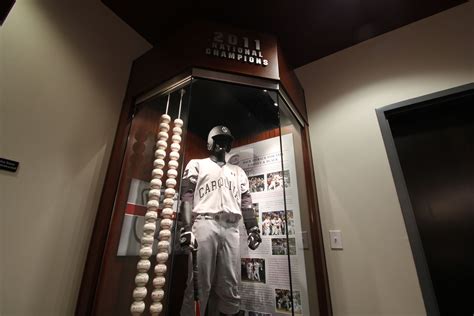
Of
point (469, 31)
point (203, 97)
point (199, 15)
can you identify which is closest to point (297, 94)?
point (203, 97)

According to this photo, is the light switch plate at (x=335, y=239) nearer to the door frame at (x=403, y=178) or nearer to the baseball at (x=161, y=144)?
the door frame at (x=403, y=178)

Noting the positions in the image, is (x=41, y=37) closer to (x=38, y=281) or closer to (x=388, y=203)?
(x=38, y=281)

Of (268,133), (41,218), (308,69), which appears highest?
(308,69)

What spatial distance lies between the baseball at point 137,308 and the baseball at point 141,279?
0.08 meters

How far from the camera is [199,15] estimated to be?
1.58 m

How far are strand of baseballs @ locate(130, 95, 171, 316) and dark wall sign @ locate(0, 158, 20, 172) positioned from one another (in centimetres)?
58

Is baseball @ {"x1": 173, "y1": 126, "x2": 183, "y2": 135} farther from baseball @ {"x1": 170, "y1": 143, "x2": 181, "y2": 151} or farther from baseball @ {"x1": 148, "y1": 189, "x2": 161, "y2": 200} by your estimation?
baseball @ {"x1": 148, "y1": 189, "x2": 161, "y2": 200}

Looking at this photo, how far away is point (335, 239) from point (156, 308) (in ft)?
3.58

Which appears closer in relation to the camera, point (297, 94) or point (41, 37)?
point (41, 37)

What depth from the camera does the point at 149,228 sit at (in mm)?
1182

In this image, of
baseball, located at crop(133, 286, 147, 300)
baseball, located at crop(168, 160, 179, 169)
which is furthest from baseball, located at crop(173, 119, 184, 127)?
baseball, located at crop(133, 286, 147, 300)

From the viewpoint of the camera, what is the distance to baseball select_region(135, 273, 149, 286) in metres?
1.11

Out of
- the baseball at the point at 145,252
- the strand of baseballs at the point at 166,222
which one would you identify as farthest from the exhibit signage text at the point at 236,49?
the baseball at the point at 145,252

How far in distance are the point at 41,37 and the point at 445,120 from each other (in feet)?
7.96
